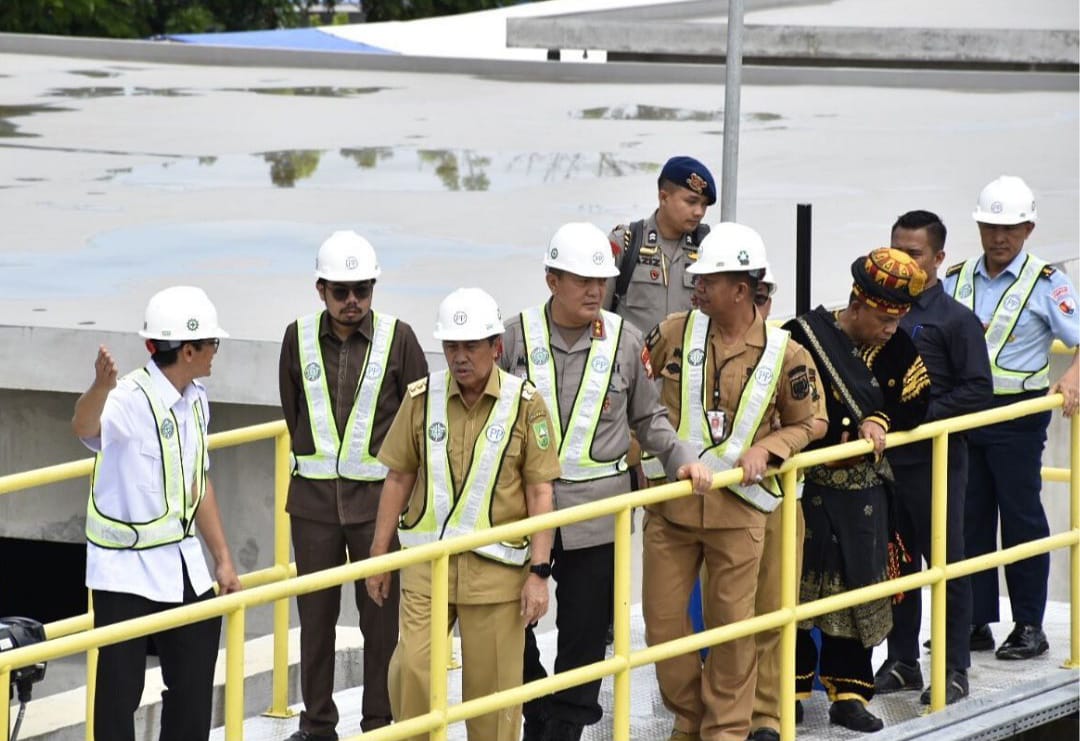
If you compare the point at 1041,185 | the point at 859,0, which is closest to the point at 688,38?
the point at 859,0

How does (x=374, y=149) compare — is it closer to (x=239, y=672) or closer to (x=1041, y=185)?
(x=1041, y=185)

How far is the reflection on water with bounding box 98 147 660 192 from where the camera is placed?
1714 cm

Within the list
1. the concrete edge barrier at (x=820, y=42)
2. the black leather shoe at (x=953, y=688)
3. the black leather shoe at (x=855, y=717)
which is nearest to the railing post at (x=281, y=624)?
the black leather shoe at (x=855, y=717)

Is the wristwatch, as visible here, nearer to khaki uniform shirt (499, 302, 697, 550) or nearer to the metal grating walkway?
khaki uniform shirt (499, 302, 697, 550)

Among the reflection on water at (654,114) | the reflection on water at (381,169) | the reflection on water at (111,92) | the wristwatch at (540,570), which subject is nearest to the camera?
the wristwatch at (540,570)

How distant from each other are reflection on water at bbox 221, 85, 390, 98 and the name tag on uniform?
666 inches

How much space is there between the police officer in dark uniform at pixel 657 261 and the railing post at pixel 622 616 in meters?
1.37

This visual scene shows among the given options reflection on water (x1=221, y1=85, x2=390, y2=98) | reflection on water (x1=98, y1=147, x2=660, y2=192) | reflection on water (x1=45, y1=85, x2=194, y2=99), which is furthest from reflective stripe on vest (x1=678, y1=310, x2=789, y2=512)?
reflection on water (x1=45, y1=85, x2=194, y2=99)

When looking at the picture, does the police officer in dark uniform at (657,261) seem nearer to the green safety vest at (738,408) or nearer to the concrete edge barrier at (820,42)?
the green safety vest at (738,408)

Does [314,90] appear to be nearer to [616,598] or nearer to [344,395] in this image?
[344,395]

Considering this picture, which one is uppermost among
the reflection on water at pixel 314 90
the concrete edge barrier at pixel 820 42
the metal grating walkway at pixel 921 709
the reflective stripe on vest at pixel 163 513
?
the concrete edge barrier at pixel 820 42

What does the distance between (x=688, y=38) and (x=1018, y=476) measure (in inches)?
684

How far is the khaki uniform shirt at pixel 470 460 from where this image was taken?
6586 millimetres

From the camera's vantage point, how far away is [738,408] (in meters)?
7.06
